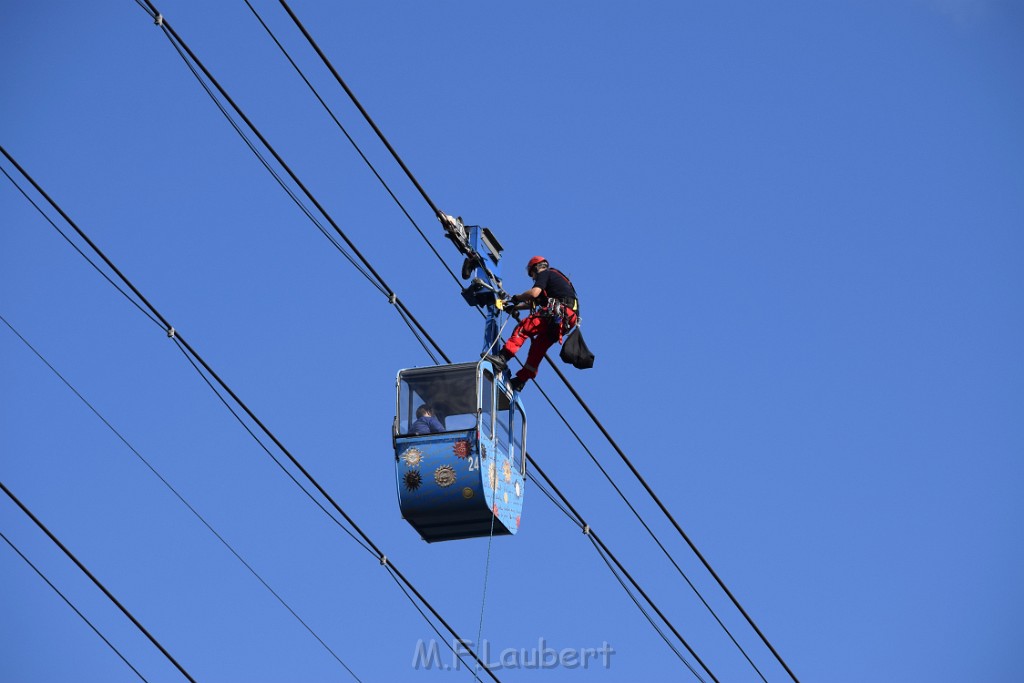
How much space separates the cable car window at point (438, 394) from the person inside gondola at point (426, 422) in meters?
0.02

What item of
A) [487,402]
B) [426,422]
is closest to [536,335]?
[487,402]

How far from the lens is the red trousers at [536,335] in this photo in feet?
63.0

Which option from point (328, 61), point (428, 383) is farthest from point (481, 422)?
point (328, 61)

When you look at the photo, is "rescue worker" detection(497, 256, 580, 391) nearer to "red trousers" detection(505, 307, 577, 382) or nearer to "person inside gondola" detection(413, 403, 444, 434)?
"red trousers" detection(505, 307, 577, 382)

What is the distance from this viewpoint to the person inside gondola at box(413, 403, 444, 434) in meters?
18.4

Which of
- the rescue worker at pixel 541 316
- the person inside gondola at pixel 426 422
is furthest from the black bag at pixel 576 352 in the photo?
the person inside gondola at pixel 426 422

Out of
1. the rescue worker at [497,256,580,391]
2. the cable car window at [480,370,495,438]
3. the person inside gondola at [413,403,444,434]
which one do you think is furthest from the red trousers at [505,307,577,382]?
the person inside gondola at [413,403,444,434]

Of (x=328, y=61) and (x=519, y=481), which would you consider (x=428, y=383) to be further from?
(x=328, y=61)

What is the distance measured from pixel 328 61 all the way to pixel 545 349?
4.19 meters

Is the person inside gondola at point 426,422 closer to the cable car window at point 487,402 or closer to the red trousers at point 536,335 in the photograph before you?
the cable car window at point 487,402

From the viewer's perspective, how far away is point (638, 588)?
19734 millimetres

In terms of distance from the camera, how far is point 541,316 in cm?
1930

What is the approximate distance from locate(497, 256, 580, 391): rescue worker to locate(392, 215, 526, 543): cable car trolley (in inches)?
16.8

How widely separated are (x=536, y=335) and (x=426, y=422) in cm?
165
